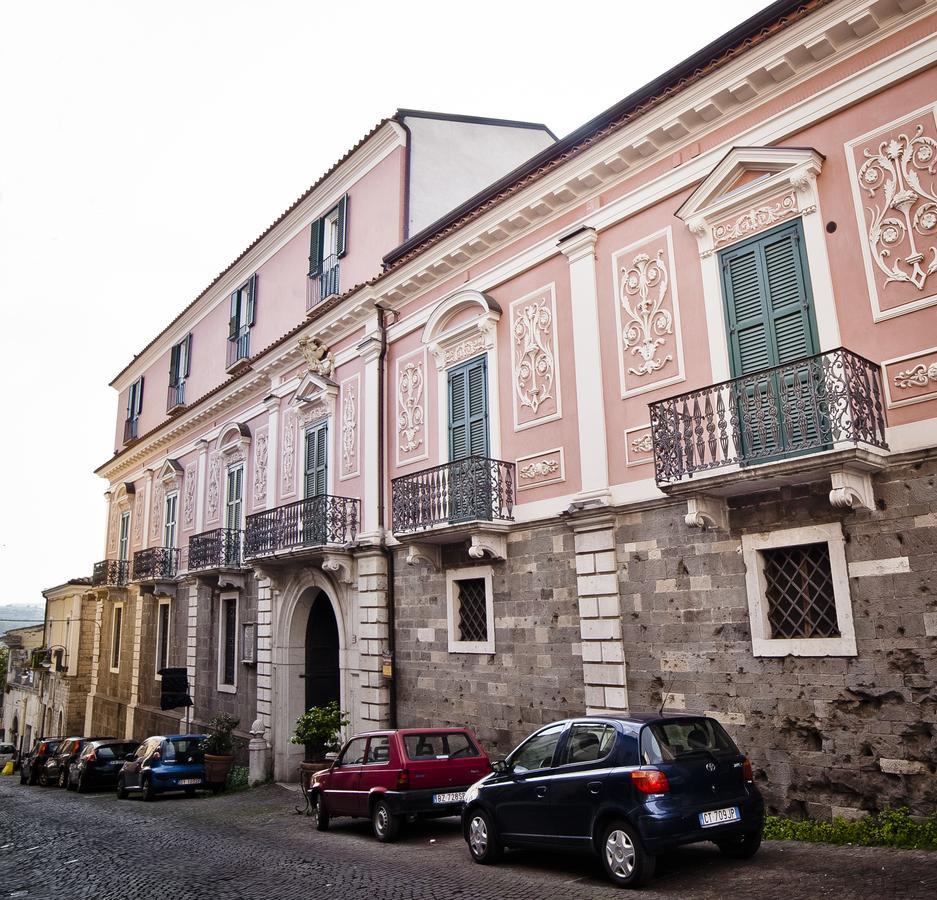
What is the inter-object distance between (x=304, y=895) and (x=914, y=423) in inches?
299

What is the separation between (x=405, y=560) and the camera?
15.2 m

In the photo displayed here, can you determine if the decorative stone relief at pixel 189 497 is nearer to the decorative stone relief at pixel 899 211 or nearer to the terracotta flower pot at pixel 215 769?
the terracotta flower pot at pixel 215 769

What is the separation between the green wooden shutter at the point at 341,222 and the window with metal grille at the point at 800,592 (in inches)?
498

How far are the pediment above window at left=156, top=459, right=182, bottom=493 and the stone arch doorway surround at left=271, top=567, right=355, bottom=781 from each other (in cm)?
935

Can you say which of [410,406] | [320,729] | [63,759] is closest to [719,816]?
[320,729]

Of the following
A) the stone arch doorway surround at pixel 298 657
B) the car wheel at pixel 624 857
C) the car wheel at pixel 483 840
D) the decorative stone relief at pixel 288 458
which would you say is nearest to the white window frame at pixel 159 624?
the stone arch doorway surround at pixel 298 657

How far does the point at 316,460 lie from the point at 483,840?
11.3m

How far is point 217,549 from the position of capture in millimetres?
21812

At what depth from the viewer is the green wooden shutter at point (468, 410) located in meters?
14.0

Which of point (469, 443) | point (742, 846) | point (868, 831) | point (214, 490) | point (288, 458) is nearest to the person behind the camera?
point (742, 846)

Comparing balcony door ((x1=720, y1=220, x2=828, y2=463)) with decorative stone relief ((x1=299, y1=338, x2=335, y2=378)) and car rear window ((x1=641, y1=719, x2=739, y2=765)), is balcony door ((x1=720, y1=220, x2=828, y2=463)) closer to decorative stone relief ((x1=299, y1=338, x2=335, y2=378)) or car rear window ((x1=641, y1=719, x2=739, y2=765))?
car rear window ((x1=641, y1=719, x2=739, y2=765))

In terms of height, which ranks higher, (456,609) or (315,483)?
(315,483)

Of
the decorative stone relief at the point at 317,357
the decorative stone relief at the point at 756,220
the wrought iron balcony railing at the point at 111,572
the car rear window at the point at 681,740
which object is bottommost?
the car rear window at the point at 681,740

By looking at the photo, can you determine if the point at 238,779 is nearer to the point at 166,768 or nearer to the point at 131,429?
the point at 166,768
